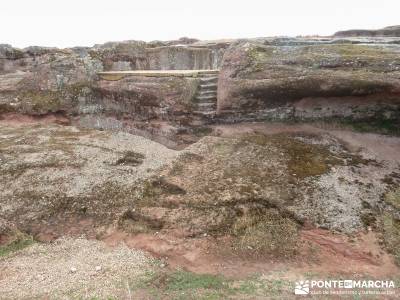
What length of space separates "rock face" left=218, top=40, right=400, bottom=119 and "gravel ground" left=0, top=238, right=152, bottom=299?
36.0 feet

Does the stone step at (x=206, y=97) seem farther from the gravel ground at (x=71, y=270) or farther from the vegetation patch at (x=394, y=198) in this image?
the gravel ground at (x=71, y=270)

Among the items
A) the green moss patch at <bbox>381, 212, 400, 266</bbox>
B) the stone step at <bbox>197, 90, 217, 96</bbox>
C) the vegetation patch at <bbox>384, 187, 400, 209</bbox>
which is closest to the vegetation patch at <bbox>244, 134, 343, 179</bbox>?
the vegetation patch at <bbox>384, 187, 400, 209</bbox>

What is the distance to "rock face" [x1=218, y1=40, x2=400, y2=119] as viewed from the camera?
19.2m

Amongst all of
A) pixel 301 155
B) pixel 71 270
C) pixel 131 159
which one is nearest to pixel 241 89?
pixel 301 155

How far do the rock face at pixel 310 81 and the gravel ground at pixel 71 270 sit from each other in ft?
36.0

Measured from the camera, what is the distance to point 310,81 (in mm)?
19703

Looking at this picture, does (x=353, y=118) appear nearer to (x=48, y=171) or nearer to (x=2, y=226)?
(x=48, y=171)

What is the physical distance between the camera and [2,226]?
49.2 ft

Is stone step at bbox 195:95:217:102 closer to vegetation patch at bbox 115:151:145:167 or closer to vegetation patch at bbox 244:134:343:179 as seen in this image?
vegetation patch at bbox 244:134:343:179

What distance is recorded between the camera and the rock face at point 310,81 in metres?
19.2

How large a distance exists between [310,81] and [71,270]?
46.2 ft

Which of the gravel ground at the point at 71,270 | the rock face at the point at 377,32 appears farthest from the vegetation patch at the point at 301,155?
the rock face at the point at 377,32

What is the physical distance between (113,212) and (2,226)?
420cm

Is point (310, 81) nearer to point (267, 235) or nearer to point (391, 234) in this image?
point (391, 234)
